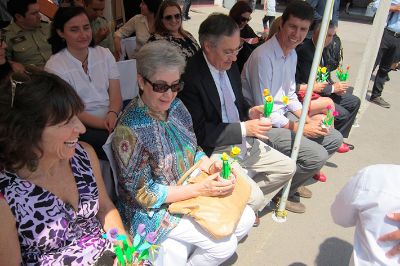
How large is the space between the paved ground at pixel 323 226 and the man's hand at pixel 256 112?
92cm

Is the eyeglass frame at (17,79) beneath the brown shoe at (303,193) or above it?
above

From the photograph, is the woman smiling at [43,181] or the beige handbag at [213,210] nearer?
the woman smiling at [43,181]

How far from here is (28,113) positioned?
54.7 inches

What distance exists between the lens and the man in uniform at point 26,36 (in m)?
3.57

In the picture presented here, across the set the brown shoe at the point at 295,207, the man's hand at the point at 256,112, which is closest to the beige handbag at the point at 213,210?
the man's hand at the point at 256,112

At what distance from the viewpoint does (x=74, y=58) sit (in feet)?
8.96

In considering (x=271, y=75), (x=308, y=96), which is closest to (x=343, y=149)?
(x=271, y=75)

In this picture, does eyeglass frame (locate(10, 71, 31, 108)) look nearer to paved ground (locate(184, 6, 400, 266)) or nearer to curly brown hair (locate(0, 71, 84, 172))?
curly brown hair (locate(0, 71, 84, 172))

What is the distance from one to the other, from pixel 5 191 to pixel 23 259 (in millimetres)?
317

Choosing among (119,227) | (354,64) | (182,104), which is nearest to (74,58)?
(182,104)

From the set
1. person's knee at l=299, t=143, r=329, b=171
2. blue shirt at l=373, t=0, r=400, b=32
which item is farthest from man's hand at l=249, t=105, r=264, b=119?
blue shirt at l=373, t=0, r=400, b=32

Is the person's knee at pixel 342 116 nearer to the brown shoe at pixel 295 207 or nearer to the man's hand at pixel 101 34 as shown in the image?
the brown shoe at pixel 295 207

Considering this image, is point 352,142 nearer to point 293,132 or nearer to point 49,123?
point 293,132

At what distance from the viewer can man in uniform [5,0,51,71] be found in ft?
11.7
